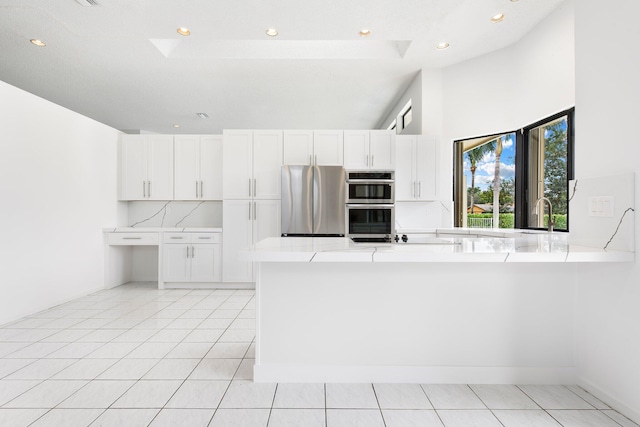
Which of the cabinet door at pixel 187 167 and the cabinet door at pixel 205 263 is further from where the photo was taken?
the cabinet door at pixel 187 167

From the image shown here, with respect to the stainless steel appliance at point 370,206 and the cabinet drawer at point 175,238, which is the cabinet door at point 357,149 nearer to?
the stainless steel appliance at point 370,206

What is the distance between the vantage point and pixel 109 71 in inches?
164

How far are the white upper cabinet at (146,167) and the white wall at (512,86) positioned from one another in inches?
155

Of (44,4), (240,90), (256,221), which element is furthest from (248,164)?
(44,4)

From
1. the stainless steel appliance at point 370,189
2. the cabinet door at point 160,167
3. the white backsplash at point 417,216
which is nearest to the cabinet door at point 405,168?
the white backsplash at point 417,216

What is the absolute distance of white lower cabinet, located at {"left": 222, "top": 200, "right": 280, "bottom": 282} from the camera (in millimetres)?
4340

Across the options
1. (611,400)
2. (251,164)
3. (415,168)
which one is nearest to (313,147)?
(251,164)

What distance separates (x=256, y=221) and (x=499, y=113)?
134 inches

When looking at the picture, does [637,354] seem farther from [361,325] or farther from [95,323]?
[95,323]

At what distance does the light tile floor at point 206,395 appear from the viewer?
160cm

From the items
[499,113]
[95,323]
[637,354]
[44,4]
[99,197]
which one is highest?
[44,4]

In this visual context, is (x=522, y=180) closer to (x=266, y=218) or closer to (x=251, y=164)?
(x=266, y=218)

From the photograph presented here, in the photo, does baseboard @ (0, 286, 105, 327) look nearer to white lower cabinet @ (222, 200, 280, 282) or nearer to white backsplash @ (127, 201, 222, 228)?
white backsplash @ (127, 201, 222, 228)

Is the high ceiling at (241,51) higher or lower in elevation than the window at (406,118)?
higher
